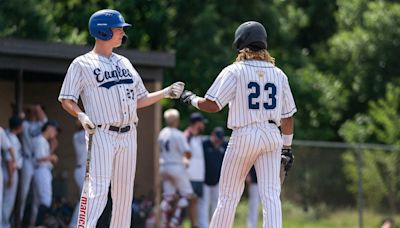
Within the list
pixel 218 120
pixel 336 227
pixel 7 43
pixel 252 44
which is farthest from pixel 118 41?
pixel 218 120

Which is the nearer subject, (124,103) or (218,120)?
(124,103)

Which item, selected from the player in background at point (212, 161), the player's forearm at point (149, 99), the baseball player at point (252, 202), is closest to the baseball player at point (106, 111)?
the player's forearm at point (149, 99)

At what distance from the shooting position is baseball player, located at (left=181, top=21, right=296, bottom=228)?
948cm

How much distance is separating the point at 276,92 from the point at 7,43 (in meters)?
5.54

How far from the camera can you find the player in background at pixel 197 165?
17234mm

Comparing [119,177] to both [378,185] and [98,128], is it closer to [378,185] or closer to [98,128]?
[98,128]

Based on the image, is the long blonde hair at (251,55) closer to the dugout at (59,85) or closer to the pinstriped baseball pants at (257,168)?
the pinstriped baseball pants at (257,168)

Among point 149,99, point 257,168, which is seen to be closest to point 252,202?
point 257,168

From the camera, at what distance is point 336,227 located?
67.1ft

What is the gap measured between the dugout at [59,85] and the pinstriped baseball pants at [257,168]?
5.37 meters

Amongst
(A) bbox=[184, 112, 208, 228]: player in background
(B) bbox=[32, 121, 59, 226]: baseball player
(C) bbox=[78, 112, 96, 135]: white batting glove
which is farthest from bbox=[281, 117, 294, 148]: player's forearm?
(A) bbox=[184, 112, 208, 228]: player in background

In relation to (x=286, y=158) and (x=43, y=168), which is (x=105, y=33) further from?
(x=43, y=168)

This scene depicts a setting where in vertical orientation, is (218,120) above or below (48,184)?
above

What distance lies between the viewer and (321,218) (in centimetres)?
2066
